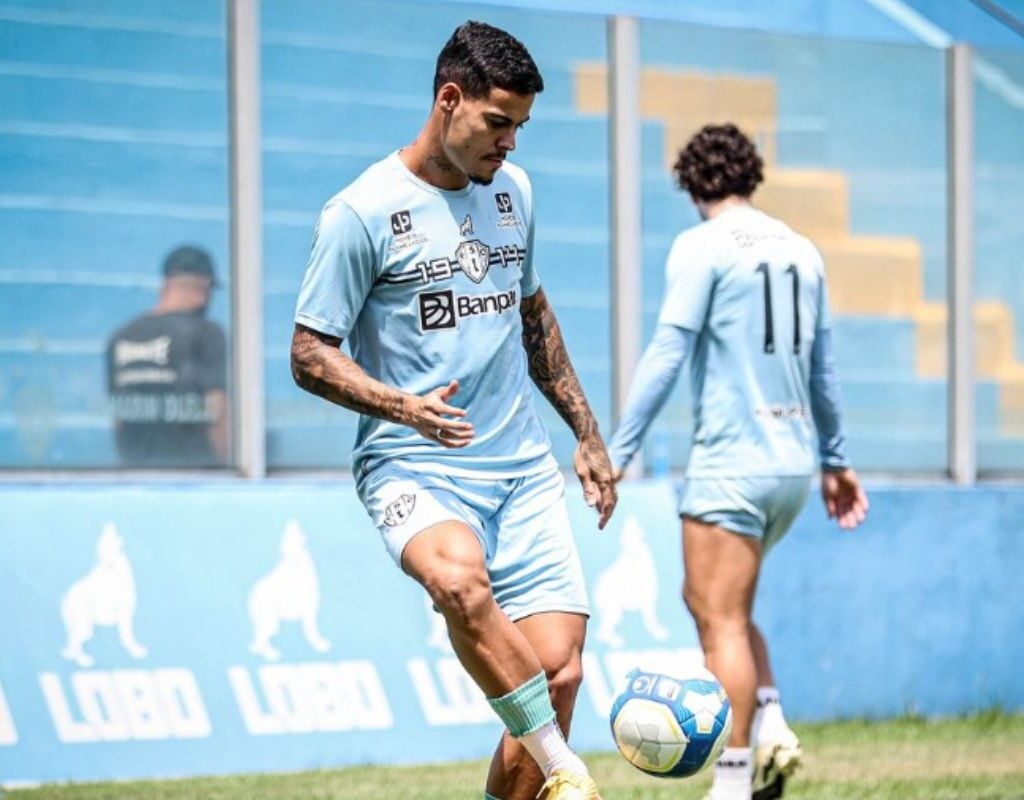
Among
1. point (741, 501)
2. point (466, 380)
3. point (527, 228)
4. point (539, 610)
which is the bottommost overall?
point (539, 610)

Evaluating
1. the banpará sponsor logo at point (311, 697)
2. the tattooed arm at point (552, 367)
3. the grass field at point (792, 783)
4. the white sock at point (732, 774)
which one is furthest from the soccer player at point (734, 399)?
the banpará sponsor logo at point (311, 697)

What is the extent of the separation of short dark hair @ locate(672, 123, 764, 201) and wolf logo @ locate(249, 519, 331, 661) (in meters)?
2.56

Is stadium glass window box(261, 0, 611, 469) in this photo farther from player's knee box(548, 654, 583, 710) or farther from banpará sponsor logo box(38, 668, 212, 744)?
player's knee box(548, 654, 583, 710)

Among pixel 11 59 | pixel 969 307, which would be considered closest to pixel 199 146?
pixel 11 59

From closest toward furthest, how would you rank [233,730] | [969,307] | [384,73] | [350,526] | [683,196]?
[233,730]
[350,526]
[384,73]
[683,196]
[969,307]

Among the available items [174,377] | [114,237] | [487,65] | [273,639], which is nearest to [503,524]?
[487,65]

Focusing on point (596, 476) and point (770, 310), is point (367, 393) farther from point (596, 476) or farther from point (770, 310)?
point (770, 310)

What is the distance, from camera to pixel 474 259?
5.71m

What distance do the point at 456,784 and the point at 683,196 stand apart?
3937mm

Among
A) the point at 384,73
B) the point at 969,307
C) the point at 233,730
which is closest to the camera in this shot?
the point at 233,730

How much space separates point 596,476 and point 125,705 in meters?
3.34

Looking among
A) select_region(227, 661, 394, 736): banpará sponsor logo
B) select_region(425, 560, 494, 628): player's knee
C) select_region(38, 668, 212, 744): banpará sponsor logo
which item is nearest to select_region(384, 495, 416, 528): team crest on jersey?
select_region(425, 560, 494, 628): player's knee

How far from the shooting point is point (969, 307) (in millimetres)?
11984

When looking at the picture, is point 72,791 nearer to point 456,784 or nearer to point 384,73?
point 456,784
